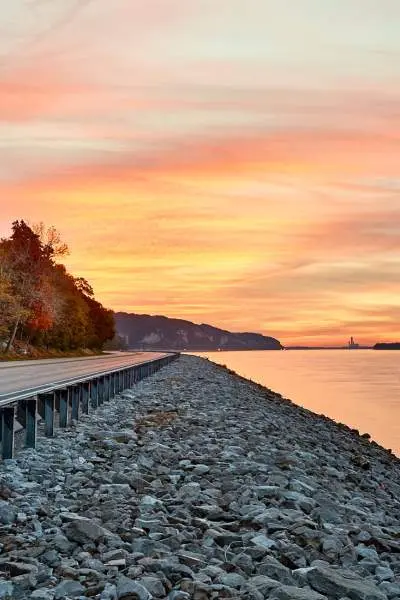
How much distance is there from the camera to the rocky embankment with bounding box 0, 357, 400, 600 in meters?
7.20

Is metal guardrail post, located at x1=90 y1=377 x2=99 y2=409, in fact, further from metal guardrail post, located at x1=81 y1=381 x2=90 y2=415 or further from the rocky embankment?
the rocky embankment

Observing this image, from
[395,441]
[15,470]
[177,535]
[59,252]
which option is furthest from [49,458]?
[59,252]

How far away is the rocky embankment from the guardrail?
0.46 meters

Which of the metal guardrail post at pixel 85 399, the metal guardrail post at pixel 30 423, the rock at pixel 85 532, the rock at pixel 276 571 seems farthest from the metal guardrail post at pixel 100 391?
the rock at pixel 276 571

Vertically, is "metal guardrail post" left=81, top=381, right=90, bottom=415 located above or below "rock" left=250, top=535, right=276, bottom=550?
above

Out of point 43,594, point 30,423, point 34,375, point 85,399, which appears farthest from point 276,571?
point 34,375

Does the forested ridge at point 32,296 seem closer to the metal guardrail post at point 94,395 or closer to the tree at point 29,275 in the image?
the tree at point 29,275

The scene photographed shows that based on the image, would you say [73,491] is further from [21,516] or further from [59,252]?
[59,252]

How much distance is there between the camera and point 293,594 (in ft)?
22.5

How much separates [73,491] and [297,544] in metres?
3.71

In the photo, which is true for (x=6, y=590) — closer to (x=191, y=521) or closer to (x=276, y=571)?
(x=276, y=571)

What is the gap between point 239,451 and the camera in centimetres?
1523

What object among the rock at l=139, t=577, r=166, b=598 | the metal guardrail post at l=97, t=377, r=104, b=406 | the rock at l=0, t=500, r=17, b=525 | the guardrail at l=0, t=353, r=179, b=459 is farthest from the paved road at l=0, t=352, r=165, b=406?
the rock at l=139, t=577, r=166, b=598

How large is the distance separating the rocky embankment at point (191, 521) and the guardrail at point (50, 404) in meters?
0.46
